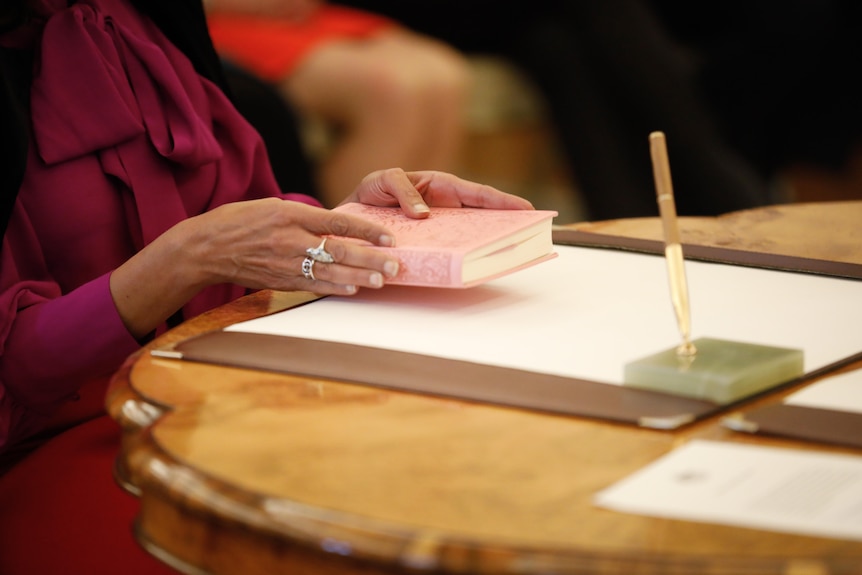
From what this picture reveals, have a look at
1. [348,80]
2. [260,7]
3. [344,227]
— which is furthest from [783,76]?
[344,227]

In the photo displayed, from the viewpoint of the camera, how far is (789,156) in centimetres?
395

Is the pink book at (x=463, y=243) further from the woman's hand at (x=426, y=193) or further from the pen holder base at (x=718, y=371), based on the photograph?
the pen holder base at (x=718, y=371)

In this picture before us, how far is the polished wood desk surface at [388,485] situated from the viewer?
0.58 metres

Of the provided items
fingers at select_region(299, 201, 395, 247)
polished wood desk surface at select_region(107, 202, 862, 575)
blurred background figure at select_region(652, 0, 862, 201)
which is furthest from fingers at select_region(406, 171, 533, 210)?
blurred background figure at select_region(652, 0, 862, 201)

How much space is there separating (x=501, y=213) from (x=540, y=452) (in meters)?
0.48

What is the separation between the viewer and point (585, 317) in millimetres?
997

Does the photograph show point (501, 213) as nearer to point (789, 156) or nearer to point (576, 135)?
point (576, 135)

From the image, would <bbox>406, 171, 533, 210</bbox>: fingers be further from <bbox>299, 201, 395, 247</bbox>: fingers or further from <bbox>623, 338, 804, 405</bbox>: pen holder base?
<bbox>623, 338, 804, 405</bbox>: pen holder base

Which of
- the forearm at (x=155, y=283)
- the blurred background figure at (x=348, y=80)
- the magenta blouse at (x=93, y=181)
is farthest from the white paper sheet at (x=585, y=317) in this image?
the blurred background figure at (x=348, y=80)

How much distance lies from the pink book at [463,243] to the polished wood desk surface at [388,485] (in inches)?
8.1

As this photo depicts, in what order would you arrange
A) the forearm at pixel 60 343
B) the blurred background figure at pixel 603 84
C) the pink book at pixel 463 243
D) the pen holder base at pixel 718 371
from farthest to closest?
the blurred background figure at pixel 603 84 < the forearm at pixel 60 343 < the pink book at pixel 463 243 < the pen holder base at pixel 718 371

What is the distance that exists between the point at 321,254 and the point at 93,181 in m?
0.40

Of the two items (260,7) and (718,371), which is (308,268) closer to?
(718,371)

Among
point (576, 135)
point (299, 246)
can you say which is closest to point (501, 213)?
point (299, 246)
